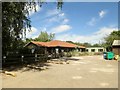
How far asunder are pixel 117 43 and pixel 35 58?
80.3 feet

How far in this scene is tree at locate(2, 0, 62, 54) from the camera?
1923cm

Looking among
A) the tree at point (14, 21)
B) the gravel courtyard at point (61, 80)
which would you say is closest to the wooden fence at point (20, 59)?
the tree at point (14, 21)

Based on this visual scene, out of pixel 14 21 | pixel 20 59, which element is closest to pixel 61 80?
pixel 14 21

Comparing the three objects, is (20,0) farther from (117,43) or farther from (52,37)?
(52,37)

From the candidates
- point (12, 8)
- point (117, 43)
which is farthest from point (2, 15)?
point (117, 43)

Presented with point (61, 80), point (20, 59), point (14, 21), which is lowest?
point (61, 80)

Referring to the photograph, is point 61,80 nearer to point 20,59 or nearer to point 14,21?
point 14,21

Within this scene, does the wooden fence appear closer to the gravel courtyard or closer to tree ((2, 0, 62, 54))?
tree ((2, 0, 62, 54))

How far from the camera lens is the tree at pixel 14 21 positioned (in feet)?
63.1

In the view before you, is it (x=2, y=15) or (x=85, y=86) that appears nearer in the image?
(x=85, y=86)

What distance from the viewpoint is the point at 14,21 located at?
20.0 m

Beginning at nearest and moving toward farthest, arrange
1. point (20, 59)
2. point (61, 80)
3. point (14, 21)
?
point (61, 80) → point (14, 21) → point (20, 59)

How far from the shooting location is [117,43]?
47.5 meters

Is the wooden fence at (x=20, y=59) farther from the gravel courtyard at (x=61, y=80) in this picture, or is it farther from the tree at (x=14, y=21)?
the gravel courtyard at (x=61, y=80)
